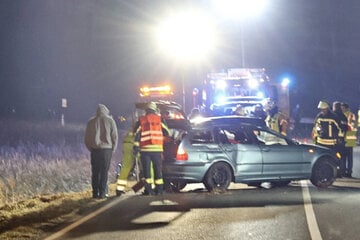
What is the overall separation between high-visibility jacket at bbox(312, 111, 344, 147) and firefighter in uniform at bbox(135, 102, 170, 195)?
A: 15.1 ft

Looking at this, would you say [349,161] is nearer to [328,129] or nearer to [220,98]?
[328,129]

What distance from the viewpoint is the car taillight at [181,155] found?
1204 centimetres

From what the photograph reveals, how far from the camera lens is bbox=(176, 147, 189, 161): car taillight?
1204 centimetres

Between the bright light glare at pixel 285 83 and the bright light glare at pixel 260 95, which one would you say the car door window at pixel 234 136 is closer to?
the bright light glare at pixel 260 95

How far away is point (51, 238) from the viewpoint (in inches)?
323

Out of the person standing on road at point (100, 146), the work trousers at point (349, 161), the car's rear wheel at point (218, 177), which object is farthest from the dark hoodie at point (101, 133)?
the work trousers at point (349, 161)

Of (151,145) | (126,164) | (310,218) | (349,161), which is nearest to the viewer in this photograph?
(310,218)

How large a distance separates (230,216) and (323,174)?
4.26 m

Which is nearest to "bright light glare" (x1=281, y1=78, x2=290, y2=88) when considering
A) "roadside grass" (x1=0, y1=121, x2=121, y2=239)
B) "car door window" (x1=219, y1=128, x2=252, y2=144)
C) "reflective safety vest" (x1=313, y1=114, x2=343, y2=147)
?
"roadside grass" (x1=0, y1=121, x2=121, y2=239)

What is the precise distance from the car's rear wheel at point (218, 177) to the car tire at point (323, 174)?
6.48 feet

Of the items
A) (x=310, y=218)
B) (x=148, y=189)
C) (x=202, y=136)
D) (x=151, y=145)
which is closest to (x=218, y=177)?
(x=202, y=136)

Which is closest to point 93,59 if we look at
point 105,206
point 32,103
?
point 32,103

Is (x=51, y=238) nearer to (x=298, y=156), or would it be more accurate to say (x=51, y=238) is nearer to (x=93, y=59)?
(x=298, y=156)

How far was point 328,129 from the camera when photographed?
1469 centimetres
